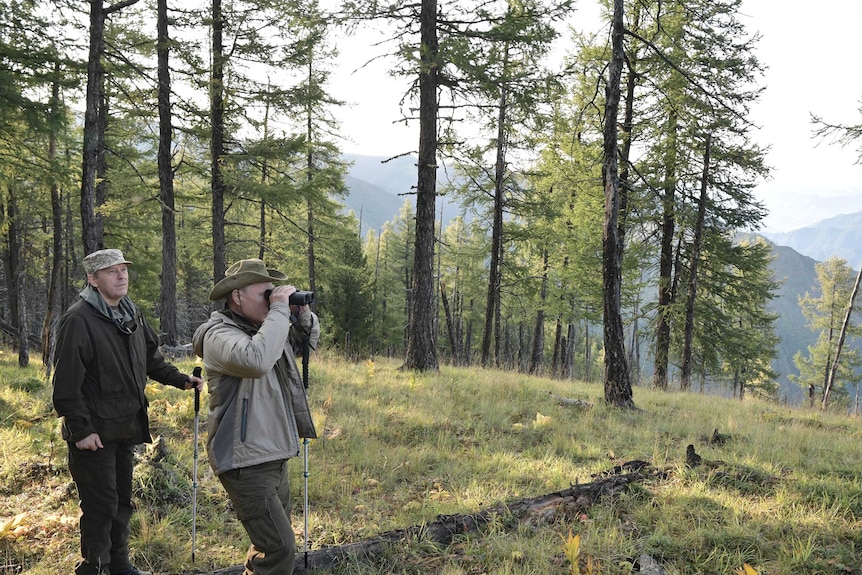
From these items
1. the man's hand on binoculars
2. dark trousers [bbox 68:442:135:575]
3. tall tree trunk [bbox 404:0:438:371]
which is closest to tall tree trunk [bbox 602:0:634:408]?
tall tree trunk [bbox 404:0:438:371]

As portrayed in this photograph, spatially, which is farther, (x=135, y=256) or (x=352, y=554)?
(x=135, y=256)

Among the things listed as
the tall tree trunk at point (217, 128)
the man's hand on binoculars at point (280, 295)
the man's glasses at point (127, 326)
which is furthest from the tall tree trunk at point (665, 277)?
the man's glasses at point (127, 326)

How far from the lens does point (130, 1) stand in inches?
275

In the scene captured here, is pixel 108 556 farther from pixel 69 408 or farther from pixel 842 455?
pixel 842 455

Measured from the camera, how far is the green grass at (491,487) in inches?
142

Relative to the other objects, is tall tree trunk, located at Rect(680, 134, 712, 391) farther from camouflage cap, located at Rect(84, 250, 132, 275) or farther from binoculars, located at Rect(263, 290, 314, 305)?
camouflage cap, located at Rect(84, 250, 132, 275)

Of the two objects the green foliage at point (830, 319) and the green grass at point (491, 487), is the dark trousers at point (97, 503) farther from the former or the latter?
the green foliage at point (830, 319)

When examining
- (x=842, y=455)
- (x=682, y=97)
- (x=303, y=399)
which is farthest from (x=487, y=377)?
(x=682, y=97)

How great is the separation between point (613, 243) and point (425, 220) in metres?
3.84

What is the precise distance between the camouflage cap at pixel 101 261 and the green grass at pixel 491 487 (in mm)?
2015

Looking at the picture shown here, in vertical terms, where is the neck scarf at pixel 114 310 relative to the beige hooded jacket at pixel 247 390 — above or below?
above

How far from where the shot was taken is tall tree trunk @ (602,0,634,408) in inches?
331

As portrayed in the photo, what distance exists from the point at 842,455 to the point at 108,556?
7.92 m

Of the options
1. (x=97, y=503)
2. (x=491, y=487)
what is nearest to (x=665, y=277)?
(x=491, y=487)
